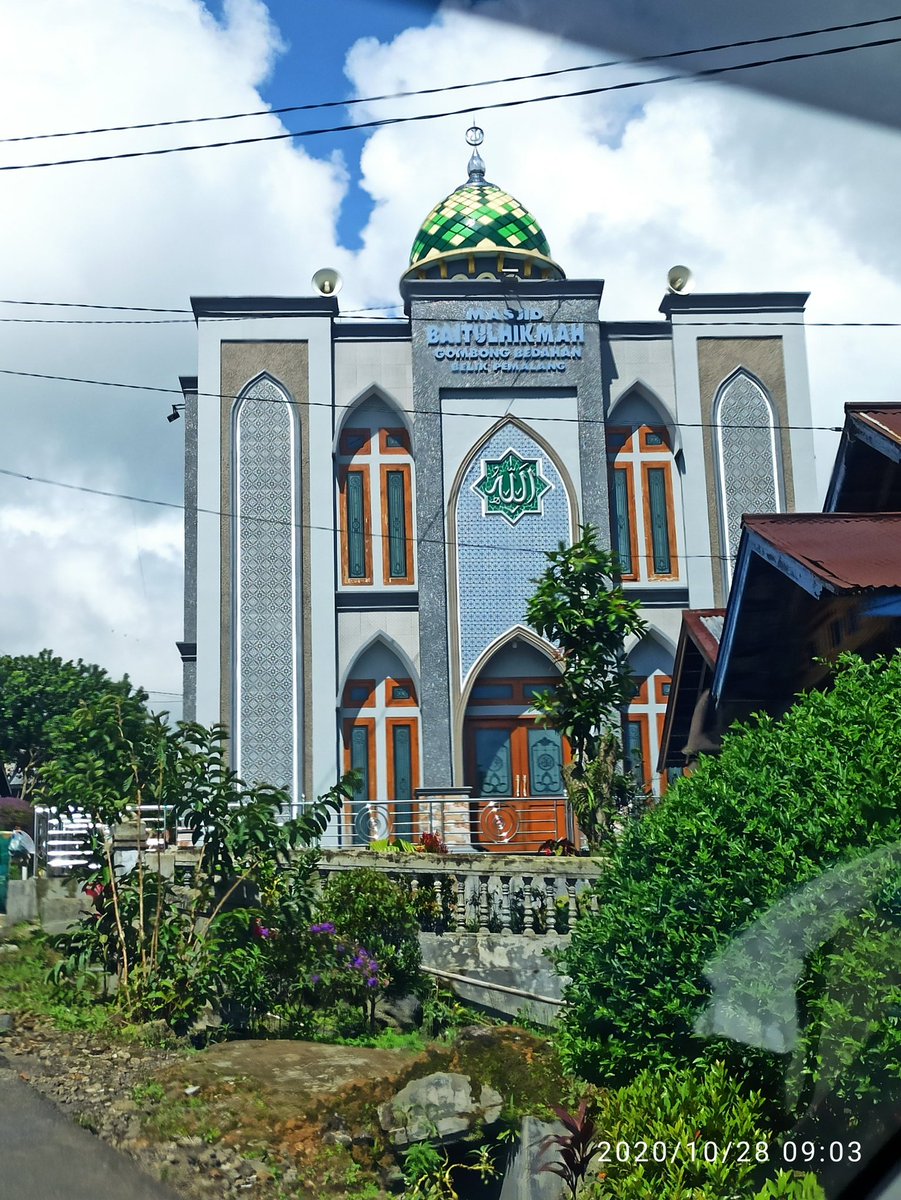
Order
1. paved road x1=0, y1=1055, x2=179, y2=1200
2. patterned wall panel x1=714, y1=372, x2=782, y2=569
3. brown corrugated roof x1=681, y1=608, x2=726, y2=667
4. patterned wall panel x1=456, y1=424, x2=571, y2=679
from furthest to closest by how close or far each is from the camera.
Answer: patterned wall panel x1=714, y1=372, x2=782, y2=569
patterned wall panel x1=456, y1=424, x2=571, y2=679
brown corrugated roof x1=681, y1=608, x2=726, y2=667
paved road x1=0, y1=1055, x2=179, y2=1200

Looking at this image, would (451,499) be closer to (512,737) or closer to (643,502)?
(643,502)

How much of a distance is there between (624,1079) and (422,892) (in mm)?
6484

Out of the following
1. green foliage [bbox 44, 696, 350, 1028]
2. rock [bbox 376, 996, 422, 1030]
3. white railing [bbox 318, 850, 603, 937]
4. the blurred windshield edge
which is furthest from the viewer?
white railing [bbox 318, 850, 603, 937]

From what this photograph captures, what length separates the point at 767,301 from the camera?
26.2 metres

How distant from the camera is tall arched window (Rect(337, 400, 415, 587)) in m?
25.2

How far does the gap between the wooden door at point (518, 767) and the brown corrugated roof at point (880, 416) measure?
39.8 feet

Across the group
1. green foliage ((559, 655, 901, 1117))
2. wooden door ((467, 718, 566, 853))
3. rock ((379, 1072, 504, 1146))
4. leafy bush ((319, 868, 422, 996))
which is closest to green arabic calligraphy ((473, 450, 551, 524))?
wooden door ((467, 718, 566, 853))

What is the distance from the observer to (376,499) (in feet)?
83.9

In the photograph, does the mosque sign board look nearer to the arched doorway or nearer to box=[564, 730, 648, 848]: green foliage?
the arched doorway

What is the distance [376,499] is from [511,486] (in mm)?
2612

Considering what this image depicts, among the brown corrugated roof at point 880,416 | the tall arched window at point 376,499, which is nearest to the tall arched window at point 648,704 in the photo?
the tall arched window at point 376,499

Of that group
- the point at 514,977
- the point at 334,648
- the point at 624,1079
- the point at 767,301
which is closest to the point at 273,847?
the point at 514,977

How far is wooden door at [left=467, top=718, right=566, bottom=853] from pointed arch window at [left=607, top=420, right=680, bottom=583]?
3.56 metres

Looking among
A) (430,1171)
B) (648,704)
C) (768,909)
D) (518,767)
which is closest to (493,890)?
(430,1171)
